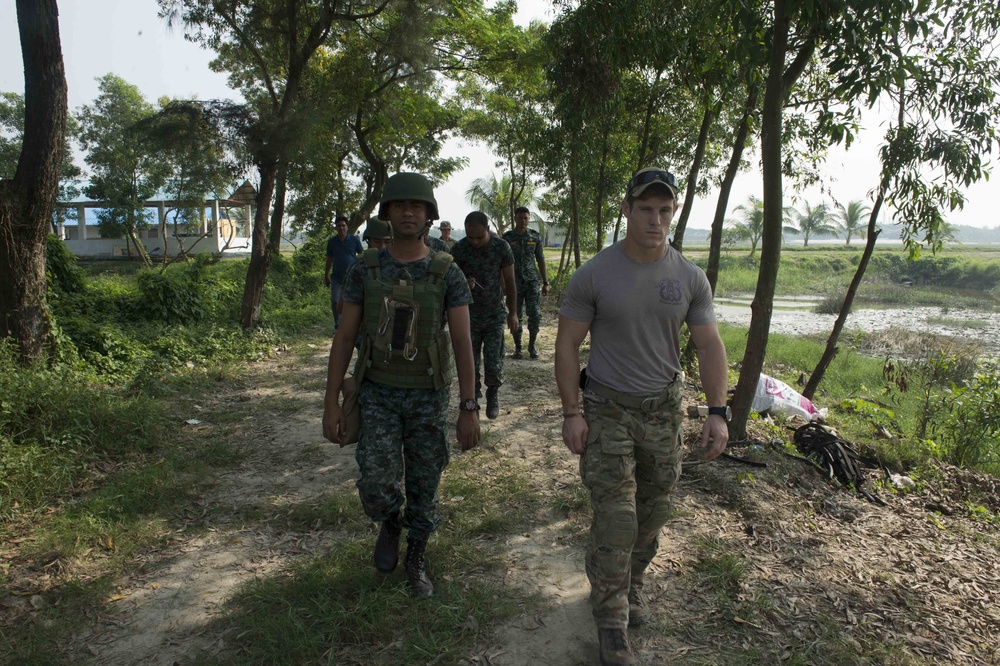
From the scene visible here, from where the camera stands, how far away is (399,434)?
2.97 meters

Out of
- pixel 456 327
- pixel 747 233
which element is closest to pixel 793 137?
pixel 456 327

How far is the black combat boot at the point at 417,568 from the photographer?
302 centimetres

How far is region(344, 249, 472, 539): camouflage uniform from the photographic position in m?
2.90

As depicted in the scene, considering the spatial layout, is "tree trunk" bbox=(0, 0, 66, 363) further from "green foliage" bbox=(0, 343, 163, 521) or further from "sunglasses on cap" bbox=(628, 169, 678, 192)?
"sunglasses on cap" bbox=(628, 169, 678, 192)

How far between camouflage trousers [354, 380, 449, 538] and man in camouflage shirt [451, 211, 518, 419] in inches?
107

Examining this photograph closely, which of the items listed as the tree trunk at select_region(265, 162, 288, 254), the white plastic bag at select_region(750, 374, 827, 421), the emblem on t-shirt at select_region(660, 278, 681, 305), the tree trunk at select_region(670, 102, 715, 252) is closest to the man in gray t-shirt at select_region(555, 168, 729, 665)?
the emblem on t-shirt at select_region(660, 278, 681, 305)

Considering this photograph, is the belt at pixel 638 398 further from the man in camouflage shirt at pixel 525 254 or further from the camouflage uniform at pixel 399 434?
the man in camouflage shirt at pixel 525 254

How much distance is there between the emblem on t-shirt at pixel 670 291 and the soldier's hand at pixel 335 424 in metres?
1.57

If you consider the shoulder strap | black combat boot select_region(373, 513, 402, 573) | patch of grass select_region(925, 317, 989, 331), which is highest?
the shoulder strap

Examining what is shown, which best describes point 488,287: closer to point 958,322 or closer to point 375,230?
point 375,230

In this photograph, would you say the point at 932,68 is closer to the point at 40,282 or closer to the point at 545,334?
the point at 545,334

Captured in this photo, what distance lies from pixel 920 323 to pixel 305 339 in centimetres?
1927

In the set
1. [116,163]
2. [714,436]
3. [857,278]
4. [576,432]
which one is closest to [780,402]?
[857,278]

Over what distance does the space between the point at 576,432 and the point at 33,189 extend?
19.7ft
